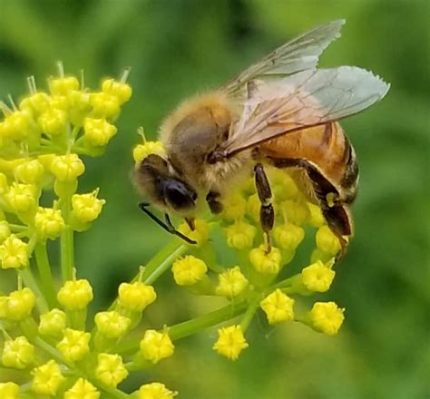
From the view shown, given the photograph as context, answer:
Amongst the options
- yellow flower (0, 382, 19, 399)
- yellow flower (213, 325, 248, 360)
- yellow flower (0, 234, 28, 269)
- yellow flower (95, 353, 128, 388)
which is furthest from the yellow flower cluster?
yellow flower (0, 382, 19, 399)

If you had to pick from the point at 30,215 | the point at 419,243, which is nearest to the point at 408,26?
the point at 419,243

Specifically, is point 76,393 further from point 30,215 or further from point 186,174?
point 186,174

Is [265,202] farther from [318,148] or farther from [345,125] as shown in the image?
[345,125]

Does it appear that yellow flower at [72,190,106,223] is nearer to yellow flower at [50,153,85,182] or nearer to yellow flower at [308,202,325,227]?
yellow flower at [50,153,85,182]

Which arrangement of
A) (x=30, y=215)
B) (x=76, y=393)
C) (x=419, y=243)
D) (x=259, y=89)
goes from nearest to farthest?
(x=76, y=393) < (x=30, y=215) < (x=259, y=89) < (x=419, y=243)

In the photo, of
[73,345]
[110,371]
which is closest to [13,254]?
[73,345]

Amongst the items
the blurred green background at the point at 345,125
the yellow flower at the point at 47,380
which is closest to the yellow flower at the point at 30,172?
the yellow flower at the point at 47,380
